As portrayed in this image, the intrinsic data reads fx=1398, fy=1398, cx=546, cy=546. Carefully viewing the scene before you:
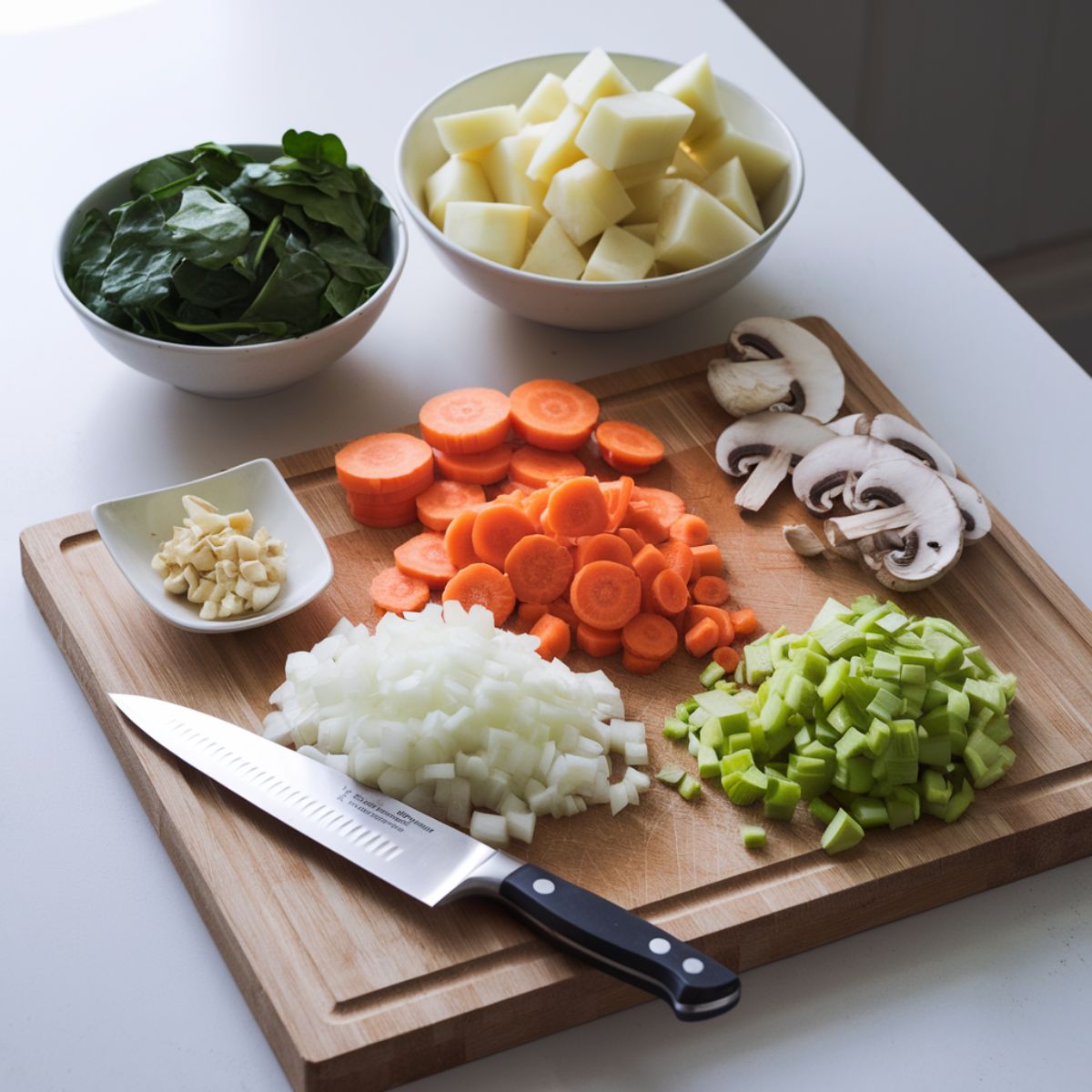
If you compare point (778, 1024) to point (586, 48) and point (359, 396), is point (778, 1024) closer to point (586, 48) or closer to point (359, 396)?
point (359, 396)

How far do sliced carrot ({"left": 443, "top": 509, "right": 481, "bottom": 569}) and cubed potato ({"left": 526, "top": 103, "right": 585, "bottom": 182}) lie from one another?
65 centimetres

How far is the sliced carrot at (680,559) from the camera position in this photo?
81.0 inches

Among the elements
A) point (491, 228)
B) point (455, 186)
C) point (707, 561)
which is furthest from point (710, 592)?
point (455, 186)

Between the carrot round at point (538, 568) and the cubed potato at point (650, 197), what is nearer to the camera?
the carrot round at point (538, 568)

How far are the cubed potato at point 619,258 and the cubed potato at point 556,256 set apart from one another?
0.09 ft

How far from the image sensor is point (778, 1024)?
163 centimetres

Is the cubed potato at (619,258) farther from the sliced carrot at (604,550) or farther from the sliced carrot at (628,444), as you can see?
the sliced carrot at (604,550)

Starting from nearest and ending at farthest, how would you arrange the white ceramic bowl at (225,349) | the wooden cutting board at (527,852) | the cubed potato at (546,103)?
1. the wooden cutting board at (527,852)
2. the white ceramic bowl at (225,349)
3. the cubed potato at (546,103)

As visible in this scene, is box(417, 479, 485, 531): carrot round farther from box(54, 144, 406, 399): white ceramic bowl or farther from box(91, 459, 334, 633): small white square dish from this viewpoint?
box(54, 144, 406, 399): white ceramic bowl

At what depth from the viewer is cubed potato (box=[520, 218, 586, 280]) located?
2340 millimetres

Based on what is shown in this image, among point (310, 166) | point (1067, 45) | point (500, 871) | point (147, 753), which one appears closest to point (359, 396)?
point (310, 166)

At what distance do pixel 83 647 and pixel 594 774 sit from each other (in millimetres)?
744

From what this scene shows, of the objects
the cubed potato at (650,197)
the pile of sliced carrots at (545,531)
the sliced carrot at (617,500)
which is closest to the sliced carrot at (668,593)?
the pile of sliced carrots at (545,531)

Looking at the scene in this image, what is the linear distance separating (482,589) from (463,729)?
1.02 feet
